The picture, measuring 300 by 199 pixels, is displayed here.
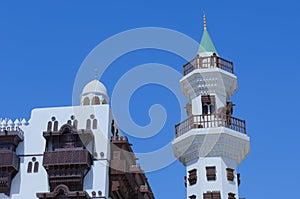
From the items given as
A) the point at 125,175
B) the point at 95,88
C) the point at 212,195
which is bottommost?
the point at 212,195

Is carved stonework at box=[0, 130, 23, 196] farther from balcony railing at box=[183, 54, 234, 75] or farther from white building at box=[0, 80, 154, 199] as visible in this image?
balcony railing at box=[183, 54, 234, 75]

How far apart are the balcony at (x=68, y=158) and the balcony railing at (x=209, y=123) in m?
5.52

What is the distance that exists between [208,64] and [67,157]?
32.0 ft

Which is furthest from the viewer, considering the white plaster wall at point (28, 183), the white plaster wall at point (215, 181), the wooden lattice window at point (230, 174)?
Result: the wooden lattice window at point (230, 174)

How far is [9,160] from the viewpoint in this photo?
27.9 metres

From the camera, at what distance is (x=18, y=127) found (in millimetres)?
29297

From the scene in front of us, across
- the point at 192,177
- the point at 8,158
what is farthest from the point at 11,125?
the point at 192,177

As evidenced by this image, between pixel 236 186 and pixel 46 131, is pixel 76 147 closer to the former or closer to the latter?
pixel 46 131

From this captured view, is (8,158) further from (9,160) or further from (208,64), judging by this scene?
(208,64)

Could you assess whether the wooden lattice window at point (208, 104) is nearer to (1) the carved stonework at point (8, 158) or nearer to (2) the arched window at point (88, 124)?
(2) the arched window at point (88, 124)

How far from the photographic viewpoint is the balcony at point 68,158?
27.4 meters

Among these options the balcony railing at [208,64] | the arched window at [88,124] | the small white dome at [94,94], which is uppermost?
the balcony railing at [208,64]

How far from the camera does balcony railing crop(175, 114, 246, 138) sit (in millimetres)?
29312

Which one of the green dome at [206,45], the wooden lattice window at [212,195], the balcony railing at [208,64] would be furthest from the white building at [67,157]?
the green dome at [206,45]
